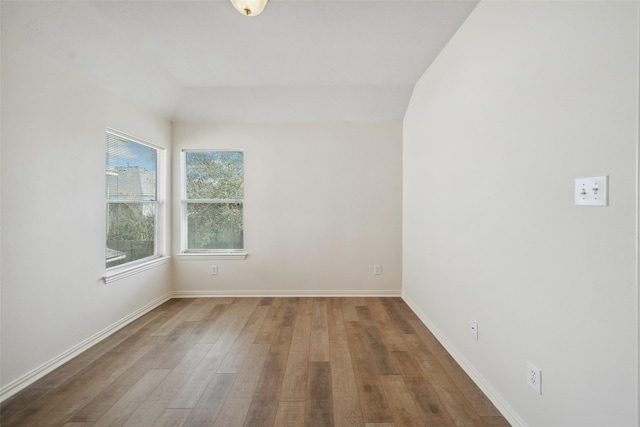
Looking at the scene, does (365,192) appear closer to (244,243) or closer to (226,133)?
(244,243)

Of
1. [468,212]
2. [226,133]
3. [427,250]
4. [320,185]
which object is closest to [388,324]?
[427,250]

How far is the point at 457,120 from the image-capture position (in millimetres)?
2166

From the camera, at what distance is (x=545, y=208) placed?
132cm

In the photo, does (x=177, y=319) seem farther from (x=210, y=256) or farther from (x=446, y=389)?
(x=446, y=389)

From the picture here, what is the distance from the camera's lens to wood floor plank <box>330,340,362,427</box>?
5.25 ft

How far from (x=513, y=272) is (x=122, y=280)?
3.31m

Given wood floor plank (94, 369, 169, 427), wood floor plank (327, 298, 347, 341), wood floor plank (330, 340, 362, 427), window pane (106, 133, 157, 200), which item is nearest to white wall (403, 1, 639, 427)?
wood floor plank (330, 340, 362, 427)

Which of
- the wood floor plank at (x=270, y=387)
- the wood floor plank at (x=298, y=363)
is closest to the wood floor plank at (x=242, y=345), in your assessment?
the wood floor plank at (x=270, y=387)

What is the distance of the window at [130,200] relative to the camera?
2.77 m

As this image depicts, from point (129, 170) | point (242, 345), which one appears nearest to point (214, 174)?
point (129, 170)

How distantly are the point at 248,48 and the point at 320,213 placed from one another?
2041mm

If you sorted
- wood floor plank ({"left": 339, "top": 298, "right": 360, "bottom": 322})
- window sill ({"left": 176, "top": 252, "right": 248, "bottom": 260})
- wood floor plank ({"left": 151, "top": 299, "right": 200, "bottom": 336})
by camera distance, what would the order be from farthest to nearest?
1. window sill ({"left": 176, "top": 252, "right": 248, "bottom": 260})
2. wood floor plank ({"left": 339, "top": 298, "right": 360, "bottom": 322})
3. wood floor plank ({"left": 151, "top": 299, "right": 200, "bottom": 336})

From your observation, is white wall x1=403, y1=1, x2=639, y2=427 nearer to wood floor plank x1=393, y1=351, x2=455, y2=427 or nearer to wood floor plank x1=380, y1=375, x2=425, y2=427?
wood floor plank x1=393, y1=351, x2=455, y2=427

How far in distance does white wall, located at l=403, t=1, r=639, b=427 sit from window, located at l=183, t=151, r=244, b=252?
104 inches
